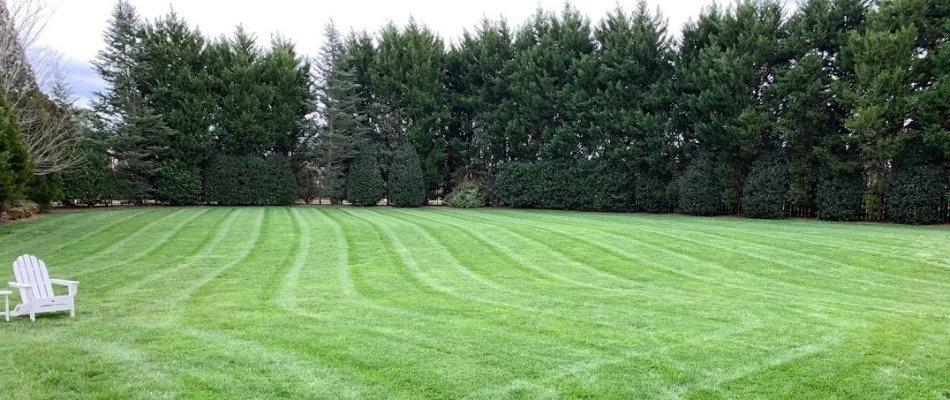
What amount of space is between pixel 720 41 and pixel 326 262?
17801 mm

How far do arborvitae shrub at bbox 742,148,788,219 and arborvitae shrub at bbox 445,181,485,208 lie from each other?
1248 cm

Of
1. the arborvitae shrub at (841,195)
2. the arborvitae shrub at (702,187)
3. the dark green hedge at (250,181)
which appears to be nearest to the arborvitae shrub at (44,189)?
the dark green hedge at (250,181)

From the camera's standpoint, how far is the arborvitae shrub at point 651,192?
24547mm

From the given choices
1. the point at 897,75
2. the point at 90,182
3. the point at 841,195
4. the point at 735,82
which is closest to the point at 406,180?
the point at 90,182

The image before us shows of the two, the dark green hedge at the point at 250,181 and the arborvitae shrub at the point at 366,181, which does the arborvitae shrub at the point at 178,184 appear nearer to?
the dark green hedge at the point at 250,181

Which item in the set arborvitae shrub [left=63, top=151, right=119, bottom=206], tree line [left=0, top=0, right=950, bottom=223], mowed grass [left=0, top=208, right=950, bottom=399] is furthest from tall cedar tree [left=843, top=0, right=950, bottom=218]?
arborvitae shrub [left=63, top=151, right=119, bottom=206]

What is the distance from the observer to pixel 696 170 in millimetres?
22984

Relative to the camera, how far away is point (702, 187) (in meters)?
22.8

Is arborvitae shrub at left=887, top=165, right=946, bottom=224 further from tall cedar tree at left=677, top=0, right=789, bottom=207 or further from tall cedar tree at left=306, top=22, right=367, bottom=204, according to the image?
tall cedar tree at left=306, top=22, right=367, bottom=204

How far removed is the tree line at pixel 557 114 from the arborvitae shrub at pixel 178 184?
9 cm

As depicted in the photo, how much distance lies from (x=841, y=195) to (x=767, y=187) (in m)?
2.30

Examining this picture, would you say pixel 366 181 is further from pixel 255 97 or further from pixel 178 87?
pixel 178 87

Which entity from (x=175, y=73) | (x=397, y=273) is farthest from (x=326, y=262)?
(x=175, y=73)

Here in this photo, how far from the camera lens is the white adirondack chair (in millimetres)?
6531
